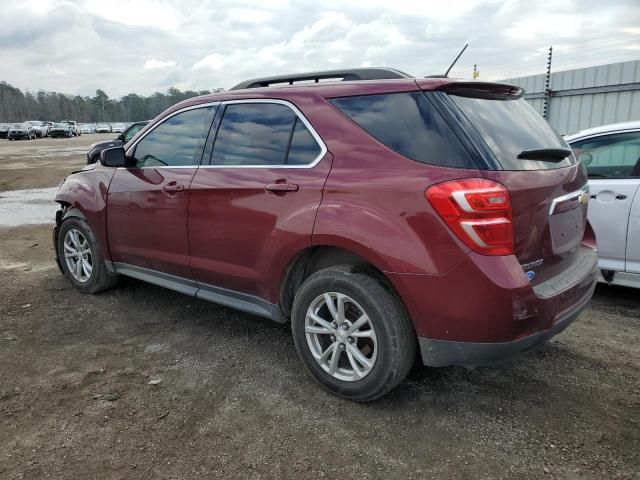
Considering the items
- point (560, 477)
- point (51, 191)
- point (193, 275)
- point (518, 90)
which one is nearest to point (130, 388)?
point (193, 275)

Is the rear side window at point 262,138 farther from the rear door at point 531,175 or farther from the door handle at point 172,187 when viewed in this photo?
the rear door at point 531,175

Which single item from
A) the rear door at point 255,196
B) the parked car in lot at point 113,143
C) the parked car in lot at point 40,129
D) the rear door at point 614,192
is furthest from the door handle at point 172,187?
the parked car in lot at point 40,129

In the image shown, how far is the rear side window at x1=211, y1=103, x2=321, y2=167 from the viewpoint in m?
3.11

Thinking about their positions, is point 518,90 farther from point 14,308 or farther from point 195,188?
point 14,308

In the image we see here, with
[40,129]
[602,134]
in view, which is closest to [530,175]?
[602,134]

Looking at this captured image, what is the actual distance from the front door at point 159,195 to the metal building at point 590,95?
6210 millimetres

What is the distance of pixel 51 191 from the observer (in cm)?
1298

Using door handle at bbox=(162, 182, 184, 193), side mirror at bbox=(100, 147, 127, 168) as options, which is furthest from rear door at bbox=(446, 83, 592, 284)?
side mirror at bbox=(100, 147, 127, 168)

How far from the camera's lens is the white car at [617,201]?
14.0ft

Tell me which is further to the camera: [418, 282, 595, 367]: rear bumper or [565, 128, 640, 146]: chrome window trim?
[565, 128, 640, 146]: chrome window trim

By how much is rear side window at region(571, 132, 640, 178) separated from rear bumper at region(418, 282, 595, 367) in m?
2.45

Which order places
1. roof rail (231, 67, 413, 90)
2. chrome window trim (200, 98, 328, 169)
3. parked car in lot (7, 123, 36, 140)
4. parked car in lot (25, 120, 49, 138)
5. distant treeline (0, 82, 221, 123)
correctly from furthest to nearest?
distant treeline (0, 82, 221, 123) → parked car in lot (25, 120, 49, 138) → parked car in lot (7, 123, 36, 140) → roof rail (231, 67, 413, 90) → chrome window trim (200, 98, 328, 169)

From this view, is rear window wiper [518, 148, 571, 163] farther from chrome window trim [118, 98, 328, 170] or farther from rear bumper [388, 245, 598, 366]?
chrome window trim [118, 98, 328, 170]

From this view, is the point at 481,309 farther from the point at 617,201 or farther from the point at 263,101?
the point at 617,201
